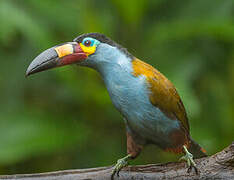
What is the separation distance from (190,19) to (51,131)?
177 centimetres

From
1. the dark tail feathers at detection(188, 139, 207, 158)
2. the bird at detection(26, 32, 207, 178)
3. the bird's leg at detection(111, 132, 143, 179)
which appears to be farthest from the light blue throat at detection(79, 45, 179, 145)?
the dark tail feathers at detection(188, 139, 207, 158)

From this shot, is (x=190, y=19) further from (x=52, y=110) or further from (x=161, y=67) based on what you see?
(x=52, y=110)

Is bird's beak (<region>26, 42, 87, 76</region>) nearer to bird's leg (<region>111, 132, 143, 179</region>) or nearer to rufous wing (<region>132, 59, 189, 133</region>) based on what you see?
rufous wing (<region>132, 59, 189, 133</region>)

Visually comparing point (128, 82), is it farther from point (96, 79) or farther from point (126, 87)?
point (96, 79)

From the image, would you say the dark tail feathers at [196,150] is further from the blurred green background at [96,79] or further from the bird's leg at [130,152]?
the blurred green background at [96,79]

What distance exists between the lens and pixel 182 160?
3.10 m

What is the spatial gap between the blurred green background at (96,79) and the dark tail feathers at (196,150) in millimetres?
697

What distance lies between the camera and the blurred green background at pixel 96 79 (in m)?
4.35

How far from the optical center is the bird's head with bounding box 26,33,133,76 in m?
2.81

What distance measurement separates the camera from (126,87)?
9.53 ft

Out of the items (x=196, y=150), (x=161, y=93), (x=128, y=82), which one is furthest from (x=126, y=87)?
(x=196, y=150)

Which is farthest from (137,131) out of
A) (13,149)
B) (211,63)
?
(211,63)

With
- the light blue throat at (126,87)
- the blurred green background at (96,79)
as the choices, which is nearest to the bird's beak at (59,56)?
the light blue throat at (126,87)

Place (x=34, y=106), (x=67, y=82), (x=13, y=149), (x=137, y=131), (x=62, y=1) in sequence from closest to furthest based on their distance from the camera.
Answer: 1. (x=137, y=131)
2. (x=13, y=149)
3. (x=67, y=82)
4. (x=34, y=106)
5. (x=62, y=1)
